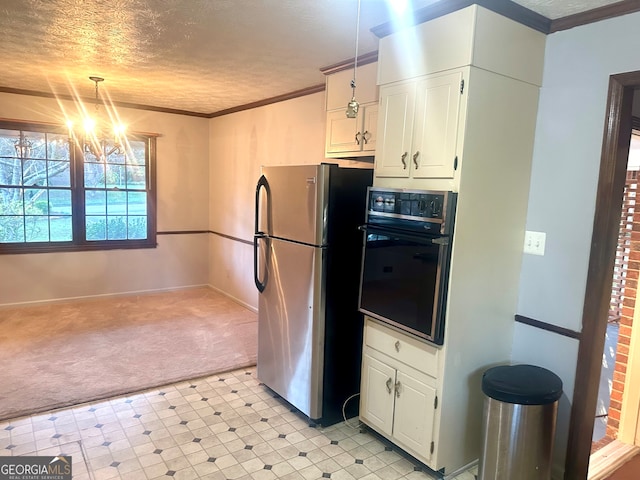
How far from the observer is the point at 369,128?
3.05 m

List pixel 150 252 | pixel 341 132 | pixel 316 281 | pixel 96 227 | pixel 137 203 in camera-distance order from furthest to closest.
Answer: pixel 150 252 < pixel 137 203 < pixel 96 227 < pixel 341 132 < pixel 316 281

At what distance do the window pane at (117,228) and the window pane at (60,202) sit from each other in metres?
0.47

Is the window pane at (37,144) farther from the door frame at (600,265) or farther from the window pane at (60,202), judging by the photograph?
the door frame at (600,265)

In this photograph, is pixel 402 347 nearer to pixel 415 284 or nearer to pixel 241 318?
pixel 415 284

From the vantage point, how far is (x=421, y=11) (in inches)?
86.4

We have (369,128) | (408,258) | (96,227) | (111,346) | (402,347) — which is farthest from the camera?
(96,227)

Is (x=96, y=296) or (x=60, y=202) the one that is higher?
(x=60, y=202)

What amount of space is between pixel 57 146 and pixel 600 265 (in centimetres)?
544

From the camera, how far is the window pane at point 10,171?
483 cm

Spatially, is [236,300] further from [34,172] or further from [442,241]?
[442,241]

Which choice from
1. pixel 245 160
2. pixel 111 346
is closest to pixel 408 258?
pixel 111 346

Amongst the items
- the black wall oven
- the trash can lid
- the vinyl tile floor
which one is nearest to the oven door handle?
the black wall oven

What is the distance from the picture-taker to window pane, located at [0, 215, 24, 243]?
4.89 metres

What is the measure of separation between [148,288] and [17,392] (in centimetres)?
279
